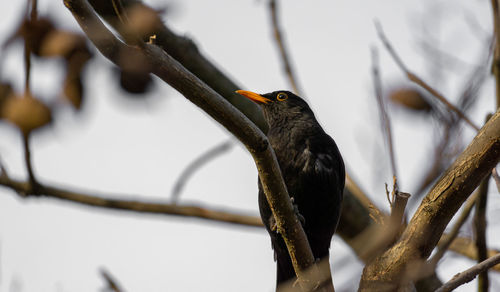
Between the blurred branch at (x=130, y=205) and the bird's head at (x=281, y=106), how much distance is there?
817mm

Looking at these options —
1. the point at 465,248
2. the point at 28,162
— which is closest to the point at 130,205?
the point at 28,162

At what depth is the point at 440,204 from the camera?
262 centimetres

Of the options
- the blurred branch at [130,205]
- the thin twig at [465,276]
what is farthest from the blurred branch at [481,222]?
the blurred branch at [130,205]

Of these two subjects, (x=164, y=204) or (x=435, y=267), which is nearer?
(x=435, y=267)

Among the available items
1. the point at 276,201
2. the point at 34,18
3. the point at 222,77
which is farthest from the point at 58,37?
the point at 222,77

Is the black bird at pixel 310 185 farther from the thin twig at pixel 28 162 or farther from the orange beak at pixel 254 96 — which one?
the thin twig at pixel 28 162

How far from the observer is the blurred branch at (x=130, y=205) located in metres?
3.70

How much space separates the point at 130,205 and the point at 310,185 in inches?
51.7

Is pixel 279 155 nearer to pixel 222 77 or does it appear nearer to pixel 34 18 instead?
pixel 222 77

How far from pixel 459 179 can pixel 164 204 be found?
2347 mm

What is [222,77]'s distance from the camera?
4.39 metres

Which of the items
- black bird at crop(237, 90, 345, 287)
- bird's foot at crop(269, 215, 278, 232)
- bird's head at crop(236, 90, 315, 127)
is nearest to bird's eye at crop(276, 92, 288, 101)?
bird's head at crop(236, 90, 315, 127)

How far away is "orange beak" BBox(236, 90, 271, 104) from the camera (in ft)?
14.9

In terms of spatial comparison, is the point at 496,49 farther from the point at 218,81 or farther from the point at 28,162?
the point at 28,162
